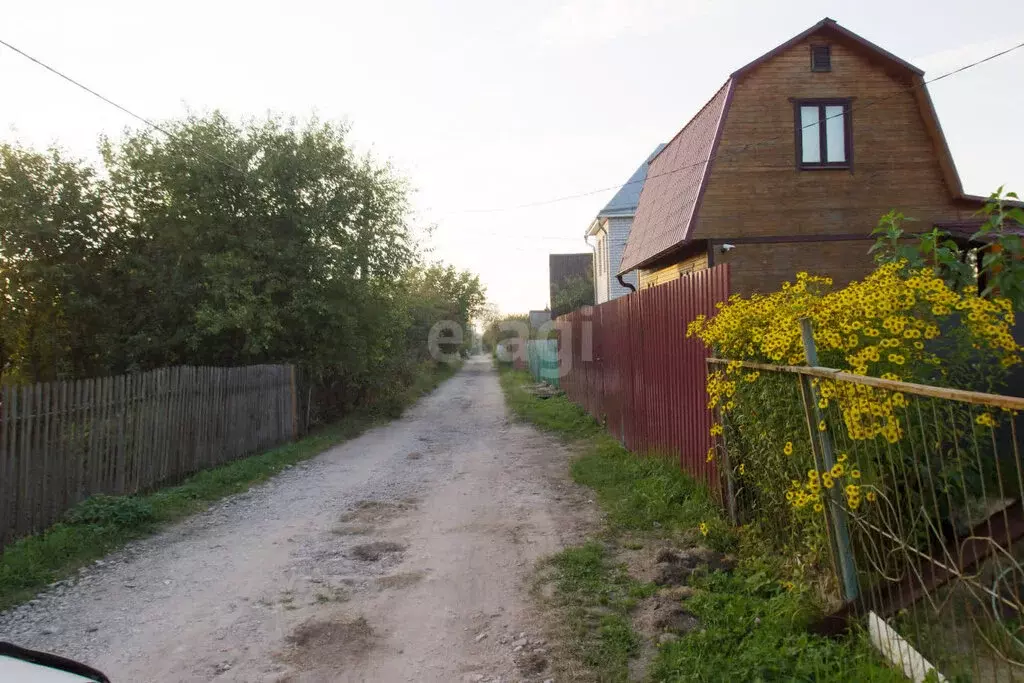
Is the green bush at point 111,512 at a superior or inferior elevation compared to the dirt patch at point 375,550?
superior

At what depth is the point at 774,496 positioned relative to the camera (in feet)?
16.6

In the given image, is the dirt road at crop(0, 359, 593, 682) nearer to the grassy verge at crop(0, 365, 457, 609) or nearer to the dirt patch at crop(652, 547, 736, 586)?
the grassy verge at crop(0, 365, 457, 609)

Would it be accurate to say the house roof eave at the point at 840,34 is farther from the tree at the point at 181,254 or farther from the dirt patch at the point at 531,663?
the dirt patch at the point at 531,663

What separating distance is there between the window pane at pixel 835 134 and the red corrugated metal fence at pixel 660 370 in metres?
5.67

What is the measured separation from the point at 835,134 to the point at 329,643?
46.6 feet

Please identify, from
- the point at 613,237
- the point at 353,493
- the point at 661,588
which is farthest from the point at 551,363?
the point at 661,588

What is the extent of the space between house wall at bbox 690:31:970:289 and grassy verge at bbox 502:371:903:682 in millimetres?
8633

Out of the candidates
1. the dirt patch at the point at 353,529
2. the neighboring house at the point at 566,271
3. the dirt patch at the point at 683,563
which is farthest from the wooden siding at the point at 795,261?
the neighboring house at the point at 566,271


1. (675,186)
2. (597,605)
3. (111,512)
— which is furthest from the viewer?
(675,186)

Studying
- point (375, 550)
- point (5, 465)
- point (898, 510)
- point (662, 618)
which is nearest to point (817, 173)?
point (375, 550)

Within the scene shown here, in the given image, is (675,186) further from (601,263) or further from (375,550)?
(601,263)

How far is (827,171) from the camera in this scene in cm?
1495

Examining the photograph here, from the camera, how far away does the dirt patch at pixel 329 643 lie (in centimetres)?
420

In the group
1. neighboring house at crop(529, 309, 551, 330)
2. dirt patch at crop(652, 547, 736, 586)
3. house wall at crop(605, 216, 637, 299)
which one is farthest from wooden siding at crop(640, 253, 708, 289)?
neighboring house at crop(529, 309, 551, 330)
